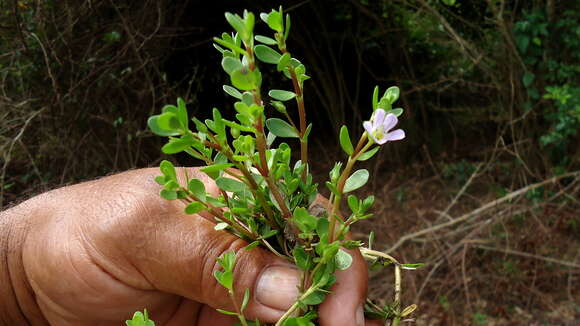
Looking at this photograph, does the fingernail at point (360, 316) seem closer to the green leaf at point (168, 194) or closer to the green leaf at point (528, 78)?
the green leaf at point (168, 194)

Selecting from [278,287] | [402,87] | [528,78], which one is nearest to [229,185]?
[278,287]

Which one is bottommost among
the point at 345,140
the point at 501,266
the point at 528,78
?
the point at 501,266

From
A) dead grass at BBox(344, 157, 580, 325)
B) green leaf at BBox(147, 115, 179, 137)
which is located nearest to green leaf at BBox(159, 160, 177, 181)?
green leaf at BBox(147, 115, 179, 137)

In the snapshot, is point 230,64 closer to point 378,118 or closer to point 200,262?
point 378,118

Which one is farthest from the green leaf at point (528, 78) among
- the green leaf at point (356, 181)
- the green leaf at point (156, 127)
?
the green leaf at point (156, 127)

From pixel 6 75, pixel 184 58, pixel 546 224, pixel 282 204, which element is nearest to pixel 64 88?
pixel 6 75

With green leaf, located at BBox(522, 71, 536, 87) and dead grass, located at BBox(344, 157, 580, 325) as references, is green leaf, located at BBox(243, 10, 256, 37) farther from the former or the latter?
green leaf, located at BBox(522, 71, 536, 87)

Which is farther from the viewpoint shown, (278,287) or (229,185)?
(278,287)
